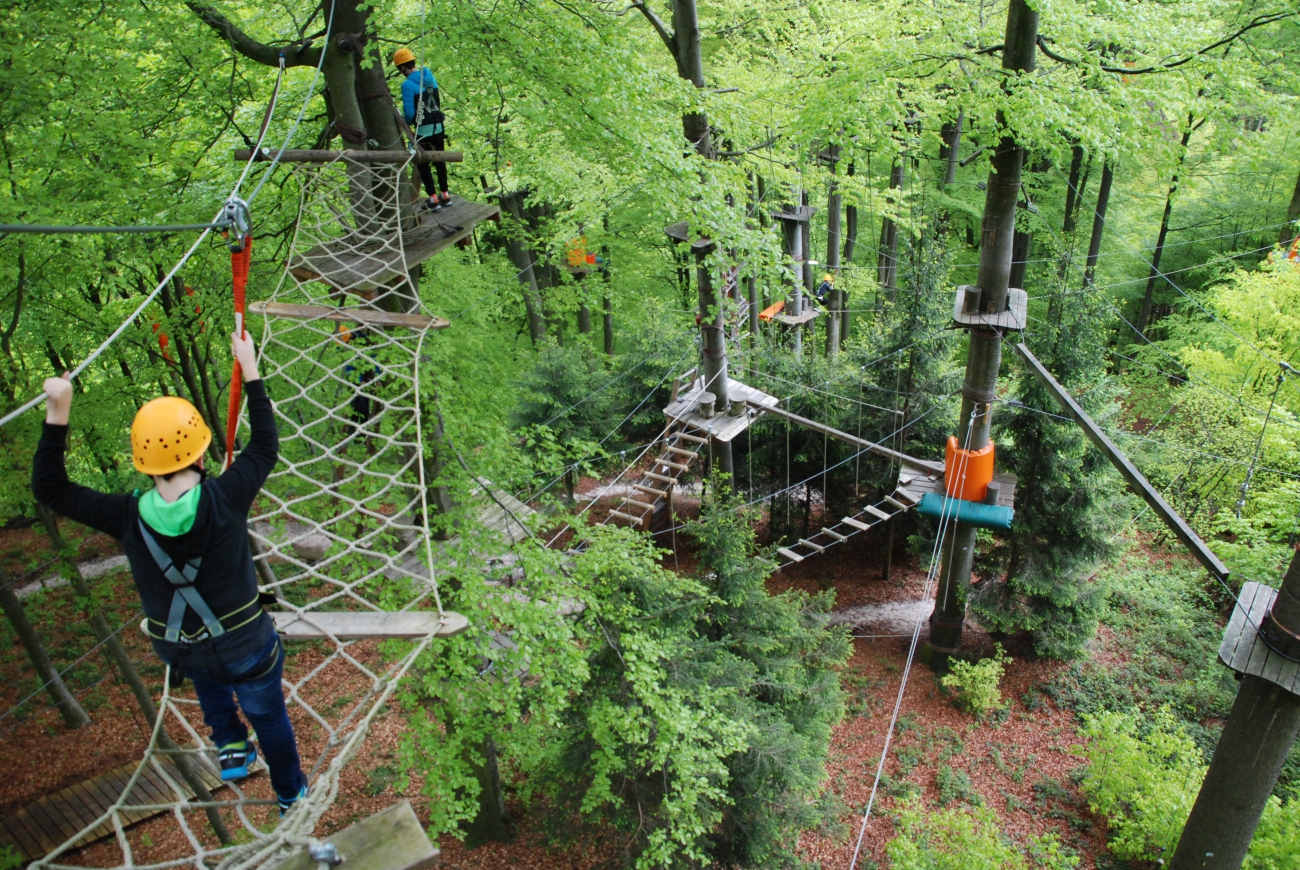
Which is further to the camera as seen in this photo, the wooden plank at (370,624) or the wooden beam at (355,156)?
the wooden beam at (355,156)

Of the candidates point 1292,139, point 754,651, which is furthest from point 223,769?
point 1292,139

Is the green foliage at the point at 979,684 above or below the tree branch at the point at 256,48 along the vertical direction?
below

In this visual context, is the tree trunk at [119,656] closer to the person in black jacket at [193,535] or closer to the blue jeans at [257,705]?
the blue jeans at [257,705]

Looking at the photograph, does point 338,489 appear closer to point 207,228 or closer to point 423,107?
point 207,228

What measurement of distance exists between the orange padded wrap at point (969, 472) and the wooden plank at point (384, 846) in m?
7.30

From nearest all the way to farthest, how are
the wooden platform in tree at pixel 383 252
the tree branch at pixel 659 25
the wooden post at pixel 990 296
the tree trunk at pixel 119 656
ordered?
1. the wooden platform in tree at pixel 383 252
2. the tree trunk at pixel 119 656
3. the wooden post at pixel 990 296
4. the tree branch at pixel 659 25

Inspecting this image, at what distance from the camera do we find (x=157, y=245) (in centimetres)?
618

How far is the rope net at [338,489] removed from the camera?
2812mm

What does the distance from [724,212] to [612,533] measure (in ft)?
8.05

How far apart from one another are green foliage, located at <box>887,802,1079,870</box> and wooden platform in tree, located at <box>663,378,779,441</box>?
4.17m

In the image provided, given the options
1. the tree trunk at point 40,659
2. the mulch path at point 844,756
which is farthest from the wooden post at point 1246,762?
the tree trunk at point 40,659

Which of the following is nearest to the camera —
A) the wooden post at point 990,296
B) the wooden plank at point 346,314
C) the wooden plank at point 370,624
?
the wooden plank at point 370,624

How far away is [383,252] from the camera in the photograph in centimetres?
534

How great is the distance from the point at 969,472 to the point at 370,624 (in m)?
6.88
